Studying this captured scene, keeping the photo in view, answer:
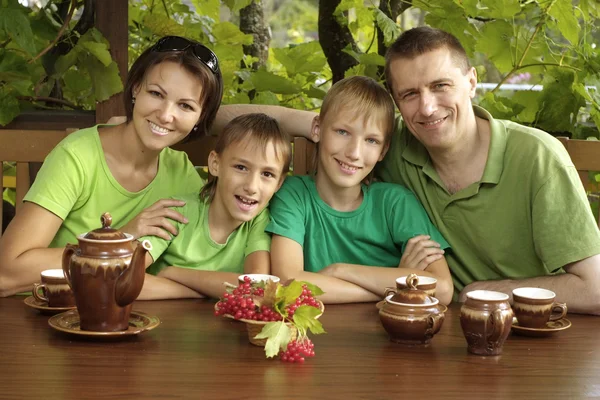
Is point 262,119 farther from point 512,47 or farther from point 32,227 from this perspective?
point 512,47

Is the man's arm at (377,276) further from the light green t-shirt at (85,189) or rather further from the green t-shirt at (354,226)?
the light green t-shirt at (85,189)

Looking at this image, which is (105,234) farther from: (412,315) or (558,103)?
(558,103)

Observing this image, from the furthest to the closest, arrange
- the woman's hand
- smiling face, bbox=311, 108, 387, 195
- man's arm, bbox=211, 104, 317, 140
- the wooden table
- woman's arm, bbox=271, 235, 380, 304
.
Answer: man's arm, bbox=211, 104, 317, 140, smiling face, bbox=311, 108, 387, 195, the woman's hand, woman's arm, bbox=271, 235, 380, 304, the wooden table

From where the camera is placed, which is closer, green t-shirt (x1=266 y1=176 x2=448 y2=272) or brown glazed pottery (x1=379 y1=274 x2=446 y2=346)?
brown glazed pottery (x1=379 y1=274 x2=446 y2=346)

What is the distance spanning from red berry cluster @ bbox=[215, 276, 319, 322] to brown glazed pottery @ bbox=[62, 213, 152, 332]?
19 centimetres

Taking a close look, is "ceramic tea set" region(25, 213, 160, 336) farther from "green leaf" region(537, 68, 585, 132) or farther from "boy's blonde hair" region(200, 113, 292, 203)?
"green leaf" region(537, 68, 585, 132)

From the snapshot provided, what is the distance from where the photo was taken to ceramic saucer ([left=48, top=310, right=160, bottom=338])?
1.80 meters

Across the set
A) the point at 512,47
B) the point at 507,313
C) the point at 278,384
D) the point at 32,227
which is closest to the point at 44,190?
the point at 32,227

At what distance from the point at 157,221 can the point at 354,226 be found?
562 mm

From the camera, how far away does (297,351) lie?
5.62ft

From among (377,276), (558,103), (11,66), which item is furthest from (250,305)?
(558,103)

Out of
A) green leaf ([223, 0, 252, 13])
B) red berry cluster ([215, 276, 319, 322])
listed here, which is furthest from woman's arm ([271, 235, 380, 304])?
green leaf ([223, 0, 252, 13])

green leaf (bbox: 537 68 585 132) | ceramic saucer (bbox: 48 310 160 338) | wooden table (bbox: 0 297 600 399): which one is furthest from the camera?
green leaf (bbox: 537 68 585 132)

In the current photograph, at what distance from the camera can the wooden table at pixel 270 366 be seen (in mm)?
1562
